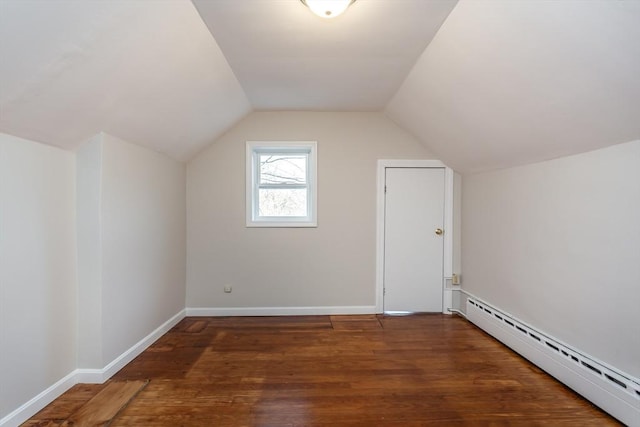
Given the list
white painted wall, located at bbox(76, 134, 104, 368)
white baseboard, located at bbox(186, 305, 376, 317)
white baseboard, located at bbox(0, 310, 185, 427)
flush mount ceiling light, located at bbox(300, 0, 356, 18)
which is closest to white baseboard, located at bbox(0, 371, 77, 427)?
Result: white baseboard, located at bbox(0, 310, 185, 427)

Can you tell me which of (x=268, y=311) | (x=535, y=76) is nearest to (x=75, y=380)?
(x=268, y=311)

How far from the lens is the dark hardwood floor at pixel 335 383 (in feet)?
5.93

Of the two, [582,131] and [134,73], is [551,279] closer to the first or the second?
[582,131]

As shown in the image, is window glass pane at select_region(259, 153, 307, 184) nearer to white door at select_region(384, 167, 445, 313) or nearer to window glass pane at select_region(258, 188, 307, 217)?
window glass pane at select_region(258, 188, 307, 217)

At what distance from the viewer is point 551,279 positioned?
2281 millimetres

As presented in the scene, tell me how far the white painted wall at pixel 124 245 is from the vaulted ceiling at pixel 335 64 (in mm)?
205

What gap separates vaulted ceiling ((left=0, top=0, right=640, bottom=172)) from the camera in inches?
53.6

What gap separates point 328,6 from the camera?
5.28 ft

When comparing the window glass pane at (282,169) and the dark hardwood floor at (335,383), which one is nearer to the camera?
the dark hardwood floor at (335,383)

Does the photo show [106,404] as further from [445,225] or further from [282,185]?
[445,225]

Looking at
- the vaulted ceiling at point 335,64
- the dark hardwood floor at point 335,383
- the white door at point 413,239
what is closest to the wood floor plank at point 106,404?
the dark hardwood floor at point 335,383

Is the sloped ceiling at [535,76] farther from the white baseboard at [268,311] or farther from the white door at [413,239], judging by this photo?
the white baseboard at [268,311]

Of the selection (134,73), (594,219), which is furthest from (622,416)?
(134,73)

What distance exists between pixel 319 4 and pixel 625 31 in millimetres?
1392
